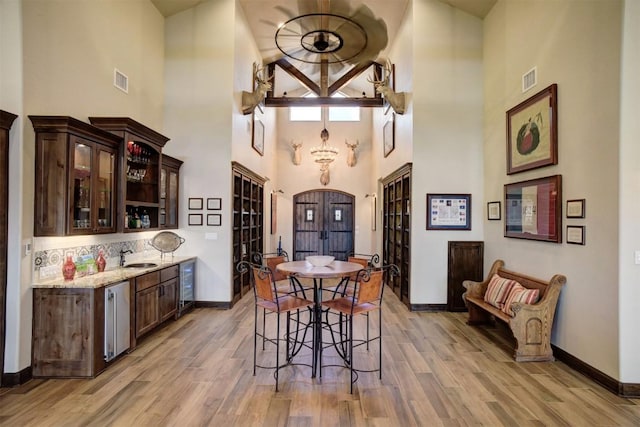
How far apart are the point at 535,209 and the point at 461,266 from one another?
1.64m

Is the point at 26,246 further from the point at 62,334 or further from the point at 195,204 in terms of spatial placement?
the point at 195,204

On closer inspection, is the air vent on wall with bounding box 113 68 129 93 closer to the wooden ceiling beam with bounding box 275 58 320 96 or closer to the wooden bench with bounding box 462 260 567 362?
the wooden ceiling beam with bounding box 275 58 320 96

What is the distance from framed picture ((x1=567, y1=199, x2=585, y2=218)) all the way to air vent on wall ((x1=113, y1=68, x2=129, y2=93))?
5375 millimetres

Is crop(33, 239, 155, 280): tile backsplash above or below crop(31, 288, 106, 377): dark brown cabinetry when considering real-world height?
above

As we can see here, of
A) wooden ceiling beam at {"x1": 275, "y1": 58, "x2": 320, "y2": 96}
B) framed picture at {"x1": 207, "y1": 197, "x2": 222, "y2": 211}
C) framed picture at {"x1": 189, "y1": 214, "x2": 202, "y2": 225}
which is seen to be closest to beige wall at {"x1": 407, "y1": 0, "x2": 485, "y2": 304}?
wooden ceiling beam at {"x1": 275, "y1": 58, "x2": 320, "y2": 96}

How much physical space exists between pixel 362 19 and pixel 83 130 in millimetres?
5093

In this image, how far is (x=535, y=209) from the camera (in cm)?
407

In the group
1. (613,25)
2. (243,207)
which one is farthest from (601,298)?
(243,207)

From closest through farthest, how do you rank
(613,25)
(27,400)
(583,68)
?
(27,400)
(613,25)
(583,68)

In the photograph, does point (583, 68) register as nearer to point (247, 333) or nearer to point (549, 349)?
point (549, 349)

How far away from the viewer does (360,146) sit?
9969 mm

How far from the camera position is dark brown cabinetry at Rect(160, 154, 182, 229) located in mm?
5035

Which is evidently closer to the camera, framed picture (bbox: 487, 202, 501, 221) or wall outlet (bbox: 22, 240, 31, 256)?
wall outlet (bbox: 22, 240, 31, 256)

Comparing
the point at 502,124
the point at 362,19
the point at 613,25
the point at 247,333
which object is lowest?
the point at 247,333
